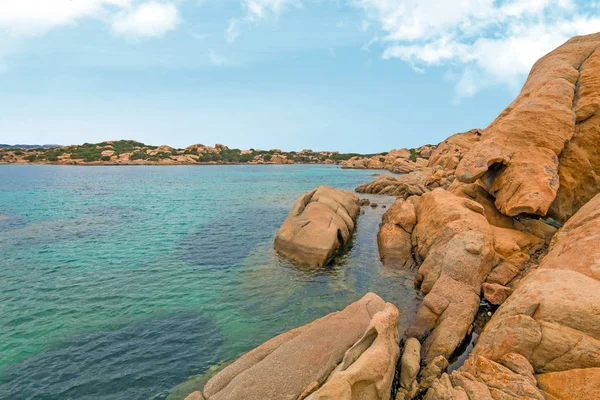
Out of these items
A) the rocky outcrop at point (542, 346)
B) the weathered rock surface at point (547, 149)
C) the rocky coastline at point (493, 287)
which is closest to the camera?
the rocky outcrop at point (542, 346)

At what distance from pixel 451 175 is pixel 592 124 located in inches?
1391

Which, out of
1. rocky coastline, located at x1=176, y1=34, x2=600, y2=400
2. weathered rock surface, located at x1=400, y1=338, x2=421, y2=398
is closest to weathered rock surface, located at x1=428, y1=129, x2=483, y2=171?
rocky coastline, located at x1=176, y1=34, x2=600, y2=400

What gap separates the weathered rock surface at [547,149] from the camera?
1673cm

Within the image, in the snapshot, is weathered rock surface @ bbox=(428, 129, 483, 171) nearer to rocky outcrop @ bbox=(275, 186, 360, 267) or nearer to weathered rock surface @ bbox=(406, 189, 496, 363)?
rocky outcrop @ bbox=(275, 186, 360, 267)

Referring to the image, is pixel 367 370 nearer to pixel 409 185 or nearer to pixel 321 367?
pixel 321 367

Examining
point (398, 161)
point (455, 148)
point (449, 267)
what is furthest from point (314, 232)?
point (398, 161)

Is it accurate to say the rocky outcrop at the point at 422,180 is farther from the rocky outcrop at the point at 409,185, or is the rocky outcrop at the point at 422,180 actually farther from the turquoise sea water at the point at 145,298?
the turquoise sea water at the point at 145,298

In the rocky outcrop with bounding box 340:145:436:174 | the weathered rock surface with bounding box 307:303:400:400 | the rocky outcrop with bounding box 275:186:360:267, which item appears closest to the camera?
the weathered rock surface with bounding box 307:303:400:400

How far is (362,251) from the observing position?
2261 centimetres

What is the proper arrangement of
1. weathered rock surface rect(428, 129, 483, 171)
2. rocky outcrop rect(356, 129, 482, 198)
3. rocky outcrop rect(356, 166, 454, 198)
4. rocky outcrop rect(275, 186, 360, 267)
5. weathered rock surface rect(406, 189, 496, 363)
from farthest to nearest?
weathered rock surface rect(428, 129, 483, 171) → rocky outcrop rect(356, 129, 482, 198) → rocky outcrop rect(356, 166, 454, 198) → rocky outcrop rect(275, 186, 360, 267) → weathered rock surface rect(406, 189, 496, 363)

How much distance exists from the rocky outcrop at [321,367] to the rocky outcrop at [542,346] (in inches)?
61.2

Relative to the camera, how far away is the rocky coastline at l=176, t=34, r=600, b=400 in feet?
24.1

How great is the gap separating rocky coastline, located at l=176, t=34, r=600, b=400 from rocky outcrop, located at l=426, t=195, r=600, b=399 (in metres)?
0.03

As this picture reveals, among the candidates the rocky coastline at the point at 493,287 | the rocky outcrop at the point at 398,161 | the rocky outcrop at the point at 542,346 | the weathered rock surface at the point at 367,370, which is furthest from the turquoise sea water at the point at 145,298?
the rocky outcrop at the point at 398,161
